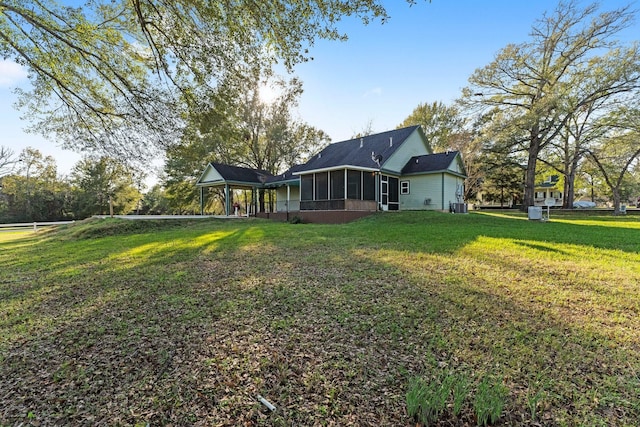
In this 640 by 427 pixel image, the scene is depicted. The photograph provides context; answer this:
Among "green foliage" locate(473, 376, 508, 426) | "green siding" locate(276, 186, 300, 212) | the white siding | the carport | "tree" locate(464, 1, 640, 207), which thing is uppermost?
"tree" locate(464, 1, 640, 207)

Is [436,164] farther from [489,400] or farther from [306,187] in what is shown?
[489,400]

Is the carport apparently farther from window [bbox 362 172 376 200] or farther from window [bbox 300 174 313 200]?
window [bbox 362 172 376 200]

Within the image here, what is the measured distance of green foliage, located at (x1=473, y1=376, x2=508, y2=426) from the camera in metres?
1.87

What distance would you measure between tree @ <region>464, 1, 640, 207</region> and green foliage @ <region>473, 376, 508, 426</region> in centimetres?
2258

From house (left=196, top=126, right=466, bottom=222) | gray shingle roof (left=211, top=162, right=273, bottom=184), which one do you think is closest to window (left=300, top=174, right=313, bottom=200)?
house (left=196, top=126, right=466, bottom=222)

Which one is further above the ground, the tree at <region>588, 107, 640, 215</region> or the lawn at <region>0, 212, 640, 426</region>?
the tree at <region>588, 107, 640, 215</region>

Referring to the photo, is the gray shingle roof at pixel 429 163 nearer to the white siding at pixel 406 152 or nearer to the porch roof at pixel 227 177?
the white siding at pixel 406 152

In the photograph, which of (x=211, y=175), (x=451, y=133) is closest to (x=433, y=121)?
(x=451, y=133)

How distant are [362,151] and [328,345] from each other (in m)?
17.0

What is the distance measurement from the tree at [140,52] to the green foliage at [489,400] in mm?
6256

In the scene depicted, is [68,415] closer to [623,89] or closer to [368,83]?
[368,83]

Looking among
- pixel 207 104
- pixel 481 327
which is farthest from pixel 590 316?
pixel 207 104

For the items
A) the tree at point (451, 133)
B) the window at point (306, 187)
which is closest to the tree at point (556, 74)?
the tree at point (451, 133)

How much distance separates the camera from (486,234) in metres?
8.59
